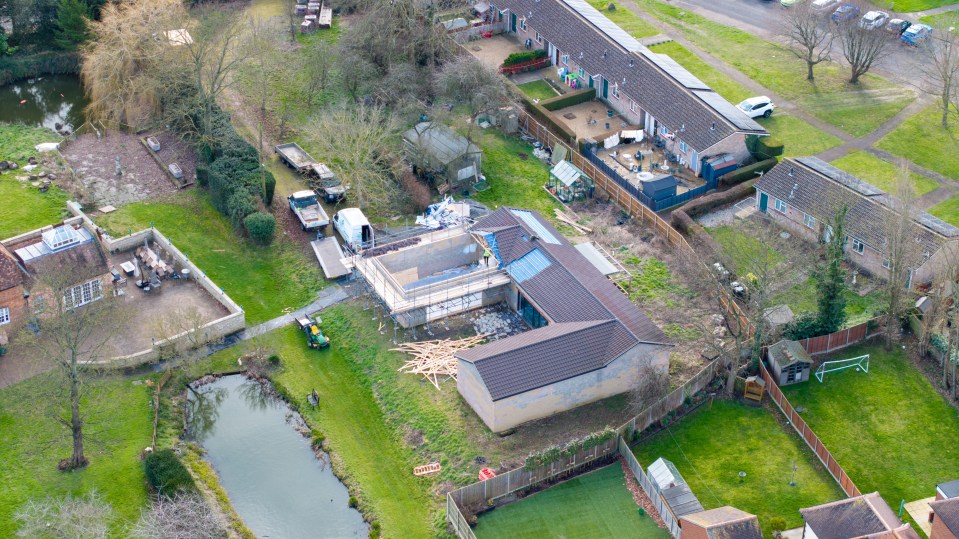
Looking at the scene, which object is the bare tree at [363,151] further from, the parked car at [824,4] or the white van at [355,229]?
the parked car at [824,4]

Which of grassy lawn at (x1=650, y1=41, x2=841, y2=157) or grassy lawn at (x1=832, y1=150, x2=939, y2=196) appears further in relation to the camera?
grassy lawn at (x1=650, y1=41, x2=841, y2=157)

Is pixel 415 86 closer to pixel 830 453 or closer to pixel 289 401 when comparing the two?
pixel 289 401

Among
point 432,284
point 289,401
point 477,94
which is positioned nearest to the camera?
point 289,401

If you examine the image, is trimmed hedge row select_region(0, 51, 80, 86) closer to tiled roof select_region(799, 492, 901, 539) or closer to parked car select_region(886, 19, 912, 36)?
parked car select_region(886, 19, 912, 36)

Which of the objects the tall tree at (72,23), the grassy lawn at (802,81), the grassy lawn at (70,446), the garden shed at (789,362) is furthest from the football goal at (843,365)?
the tall tree at (72,23)

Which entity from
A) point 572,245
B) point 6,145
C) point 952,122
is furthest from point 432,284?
point 952,122

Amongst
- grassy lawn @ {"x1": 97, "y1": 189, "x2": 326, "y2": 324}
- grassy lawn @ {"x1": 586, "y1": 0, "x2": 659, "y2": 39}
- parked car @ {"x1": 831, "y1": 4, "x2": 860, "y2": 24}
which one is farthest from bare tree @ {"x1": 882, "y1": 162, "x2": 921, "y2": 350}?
grassy lawn @ {"x1": 586, "y1": 0, "x2": 659, "y2": 39}
